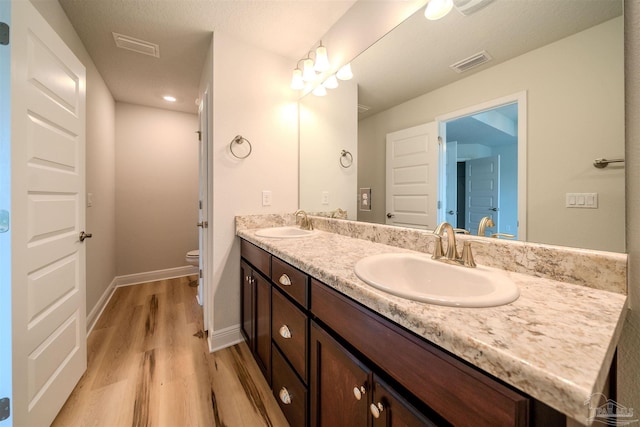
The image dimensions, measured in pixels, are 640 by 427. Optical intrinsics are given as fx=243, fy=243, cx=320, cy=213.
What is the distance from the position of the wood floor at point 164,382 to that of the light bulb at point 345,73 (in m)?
2.02

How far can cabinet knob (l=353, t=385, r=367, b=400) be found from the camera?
0.67 m

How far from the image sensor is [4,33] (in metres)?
0.95

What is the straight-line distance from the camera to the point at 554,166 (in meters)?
0.78

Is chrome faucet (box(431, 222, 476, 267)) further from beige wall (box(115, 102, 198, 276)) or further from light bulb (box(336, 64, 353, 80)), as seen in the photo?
beige wall (box(115, 102, 198, 276))

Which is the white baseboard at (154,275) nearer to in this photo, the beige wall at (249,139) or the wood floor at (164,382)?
the wood floor at (164,382)

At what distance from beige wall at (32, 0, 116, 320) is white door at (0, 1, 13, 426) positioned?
0.89 m

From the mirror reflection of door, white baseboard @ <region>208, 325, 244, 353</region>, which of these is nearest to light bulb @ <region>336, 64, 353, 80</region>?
the mirror reflection of door

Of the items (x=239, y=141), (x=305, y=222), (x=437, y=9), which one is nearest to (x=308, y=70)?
(x=239, y=141)

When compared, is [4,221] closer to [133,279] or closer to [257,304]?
[257,304]

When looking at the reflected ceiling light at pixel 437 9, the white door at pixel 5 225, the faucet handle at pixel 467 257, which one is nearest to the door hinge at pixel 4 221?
the white door at pixel 5 225

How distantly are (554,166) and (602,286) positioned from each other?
14.7 inches

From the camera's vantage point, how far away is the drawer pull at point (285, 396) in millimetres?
1069

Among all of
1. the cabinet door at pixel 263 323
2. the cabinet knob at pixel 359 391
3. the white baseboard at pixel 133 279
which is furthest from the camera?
the white baseboard at pixel 133 279

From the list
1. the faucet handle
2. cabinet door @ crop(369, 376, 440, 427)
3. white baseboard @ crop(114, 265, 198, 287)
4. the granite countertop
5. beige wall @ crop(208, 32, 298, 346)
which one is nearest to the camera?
the granite countertop
